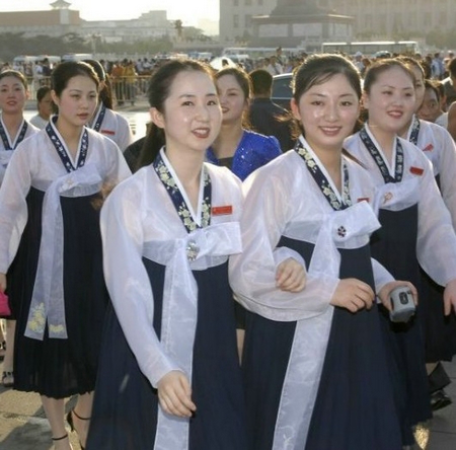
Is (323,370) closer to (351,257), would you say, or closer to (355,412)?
(355,412)

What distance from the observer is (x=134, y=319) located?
2.92 metres

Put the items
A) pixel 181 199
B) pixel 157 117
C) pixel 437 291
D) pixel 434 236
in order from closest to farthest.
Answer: pixel 181 199 → pixel 157 117 → pixel 434 236 → pixel 437 291

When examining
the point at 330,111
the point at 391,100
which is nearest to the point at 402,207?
the point at 391,100

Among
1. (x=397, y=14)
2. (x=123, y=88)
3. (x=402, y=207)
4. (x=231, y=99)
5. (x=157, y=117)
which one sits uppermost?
(x=157, y=117)

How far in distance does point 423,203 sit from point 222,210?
1.15 m

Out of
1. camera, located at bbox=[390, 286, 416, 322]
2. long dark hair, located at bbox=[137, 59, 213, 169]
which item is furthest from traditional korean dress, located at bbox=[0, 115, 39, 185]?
camera, located at bbox=[390, 286, 416, 322]

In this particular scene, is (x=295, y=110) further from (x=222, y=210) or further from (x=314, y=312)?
(x=314, y=312)

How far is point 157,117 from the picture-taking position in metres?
3.23

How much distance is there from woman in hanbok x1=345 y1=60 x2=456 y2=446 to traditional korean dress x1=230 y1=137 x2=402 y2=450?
0.70m

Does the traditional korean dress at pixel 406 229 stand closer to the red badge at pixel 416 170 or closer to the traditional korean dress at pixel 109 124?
the red badge at pixel 416 170

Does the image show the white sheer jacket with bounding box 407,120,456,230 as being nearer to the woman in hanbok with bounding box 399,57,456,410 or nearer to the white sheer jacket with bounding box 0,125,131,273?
the woman in hanbok with bounding box 399,57,456,410

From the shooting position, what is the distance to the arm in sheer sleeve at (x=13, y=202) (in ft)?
14.0

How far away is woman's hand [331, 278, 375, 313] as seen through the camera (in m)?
3.03

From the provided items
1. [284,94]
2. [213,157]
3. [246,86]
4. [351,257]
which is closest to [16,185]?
[213,157]
